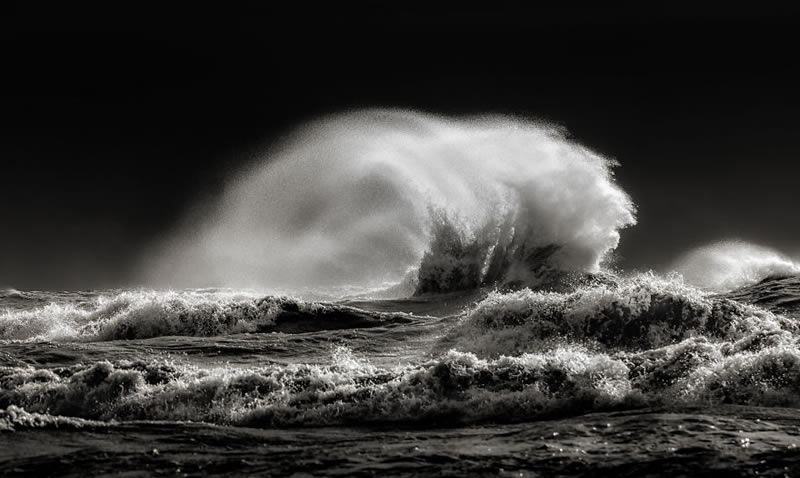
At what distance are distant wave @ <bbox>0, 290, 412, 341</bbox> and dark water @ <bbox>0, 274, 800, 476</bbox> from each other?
2937mm

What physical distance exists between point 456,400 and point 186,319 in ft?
42.3

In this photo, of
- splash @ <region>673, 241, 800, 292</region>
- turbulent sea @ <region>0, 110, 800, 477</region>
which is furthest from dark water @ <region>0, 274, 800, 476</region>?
splash @ <region>673, 241, 800, 292</region>

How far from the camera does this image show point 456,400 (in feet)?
34.8

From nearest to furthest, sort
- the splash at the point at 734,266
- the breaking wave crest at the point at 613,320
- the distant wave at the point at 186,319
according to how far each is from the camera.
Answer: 1. the breaking wave crest at the point at 613,320
2. the distant wave at the point at 186,319
3. the splash at the point at 734,266

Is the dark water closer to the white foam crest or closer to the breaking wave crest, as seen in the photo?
the breaking wave crest

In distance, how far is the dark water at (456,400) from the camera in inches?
318

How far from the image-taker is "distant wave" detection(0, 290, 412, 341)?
20812 mm

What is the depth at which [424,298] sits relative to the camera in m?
30.6

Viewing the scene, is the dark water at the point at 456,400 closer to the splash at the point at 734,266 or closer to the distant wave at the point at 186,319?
the distant wave at the point at 186,319

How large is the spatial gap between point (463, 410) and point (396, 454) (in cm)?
208

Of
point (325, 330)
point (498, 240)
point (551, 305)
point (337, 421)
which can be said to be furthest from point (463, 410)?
point (498, 240)

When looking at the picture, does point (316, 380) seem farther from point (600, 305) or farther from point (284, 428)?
point (600, 305)

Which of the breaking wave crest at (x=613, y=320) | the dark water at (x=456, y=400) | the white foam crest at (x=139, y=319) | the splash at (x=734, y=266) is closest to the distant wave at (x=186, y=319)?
the white foam crest at (x=139, y=319)

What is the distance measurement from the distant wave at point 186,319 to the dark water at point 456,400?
9.64 feet
